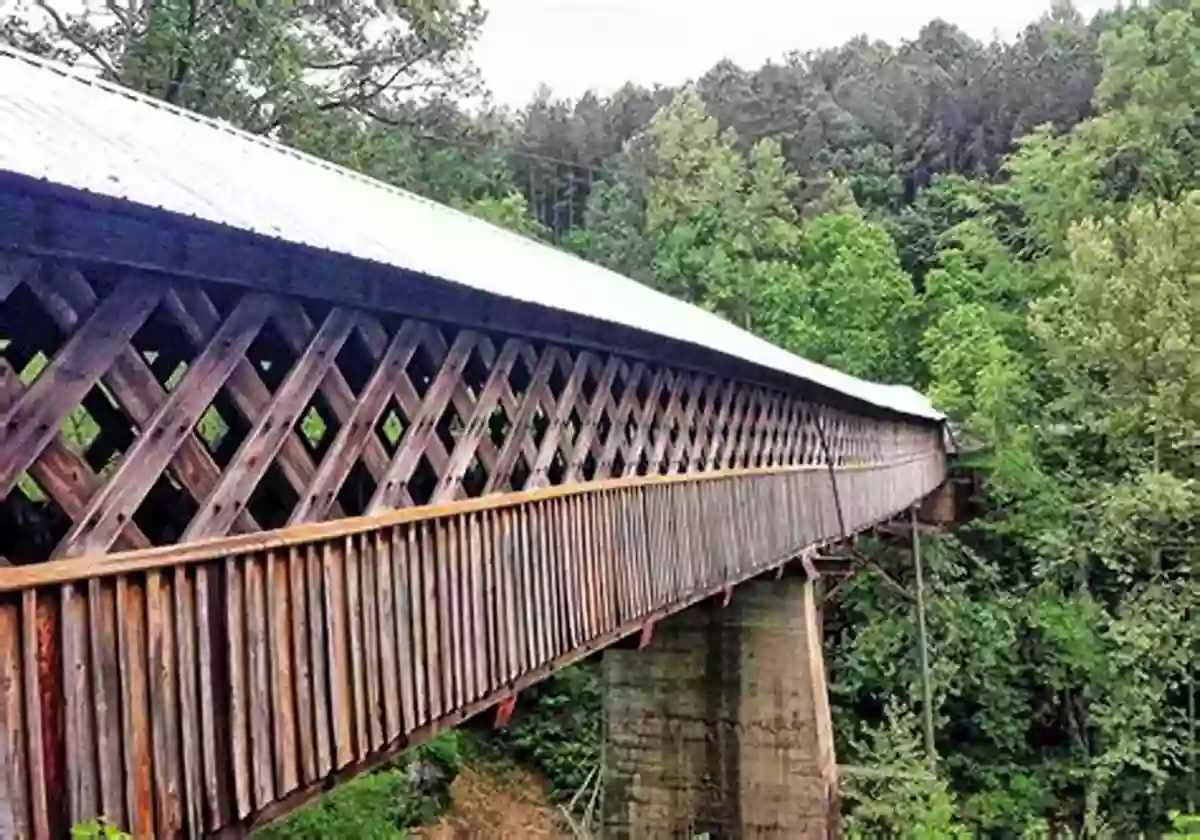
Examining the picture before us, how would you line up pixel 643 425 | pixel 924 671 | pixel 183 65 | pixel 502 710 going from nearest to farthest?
pixel 502 710 → pixel 643 425 → pixel 183 65 → pixel 924 671

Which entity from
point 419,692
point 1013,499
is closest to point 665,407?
point 419,692

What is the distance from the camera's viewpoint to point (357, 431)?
4.71m

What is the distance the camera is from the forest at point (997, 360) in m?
17.1

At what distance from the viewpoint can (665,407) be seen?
8.65 meters

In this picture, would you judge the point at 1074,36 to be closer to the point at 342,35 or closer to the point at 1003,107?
the point at 1003,107

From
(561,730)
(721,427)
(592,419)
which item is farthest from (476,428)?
(561,730)

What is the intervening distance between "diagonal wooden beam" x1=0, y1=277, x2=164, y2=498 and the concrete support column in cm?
1051

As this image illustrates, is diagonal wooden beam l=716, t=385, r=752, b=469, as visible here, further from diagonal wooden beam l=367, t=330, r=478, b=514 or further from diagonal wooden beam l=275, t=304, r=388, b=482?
diagonal wooden beam l=275, t=304, r=388, b=482

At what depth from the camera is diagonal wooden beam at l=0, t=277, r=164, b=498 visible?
3166 mm

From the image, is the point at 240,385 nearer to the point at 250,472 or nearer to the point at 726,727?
the point at 250,472

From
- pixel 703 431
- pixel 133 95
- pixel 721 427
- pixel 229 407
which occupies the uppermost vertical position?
pixel 133 95

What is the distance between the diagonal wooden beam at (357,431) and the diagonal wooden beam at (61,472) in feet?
3.19

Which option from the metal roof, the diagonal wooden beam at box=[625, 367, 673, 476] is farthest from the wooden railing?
the metal roof

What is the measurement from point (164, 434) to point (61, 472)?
376mm
